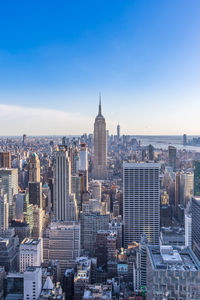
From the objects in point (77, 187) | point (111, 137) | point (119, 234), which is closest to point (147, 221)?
point (119, 234)

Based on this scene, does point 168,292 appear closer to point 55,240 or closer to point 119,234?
point 55,240

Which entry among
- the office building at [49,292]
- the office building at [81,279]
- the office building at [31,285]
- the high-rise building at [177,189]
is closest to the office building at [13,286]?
the office building at [31,285]

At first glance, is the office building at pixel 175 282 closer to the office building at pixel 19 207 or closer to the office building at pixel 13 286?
the office building at pixel 13 286

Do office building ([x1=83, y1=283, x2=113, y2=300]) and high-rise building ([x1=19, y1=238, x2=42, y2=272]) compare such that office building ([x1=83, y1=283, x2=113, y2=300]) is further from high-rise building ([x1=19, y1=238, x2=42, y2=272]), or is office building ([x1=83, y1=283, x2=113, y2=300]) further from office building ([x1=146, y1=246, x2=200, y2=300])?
office building ([x1=146, y1=246, x2=200, y2=300])

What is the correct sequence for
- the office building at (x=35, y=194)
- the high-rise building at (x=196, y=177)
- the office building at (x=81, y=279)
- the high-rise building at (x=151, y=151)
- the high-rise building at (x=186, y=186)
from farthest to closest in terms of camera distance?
the high-rise building at (x=151, y=151)
the high-rise building at (x=186, y=186)
the office building at (x=35, y=194)
the high-rise building at (x=196, y=177)
the office building at (x=81, y=279)

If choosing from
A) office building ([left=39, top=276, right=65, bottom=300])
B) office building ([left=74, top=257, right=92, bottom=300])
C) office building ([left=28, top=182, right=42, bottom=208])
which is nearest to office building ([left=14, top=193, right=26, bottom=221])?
office building ([left=28, top=182, right=42, bottom=208])

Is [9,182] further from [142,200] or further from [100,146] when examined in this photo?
[100,146]
